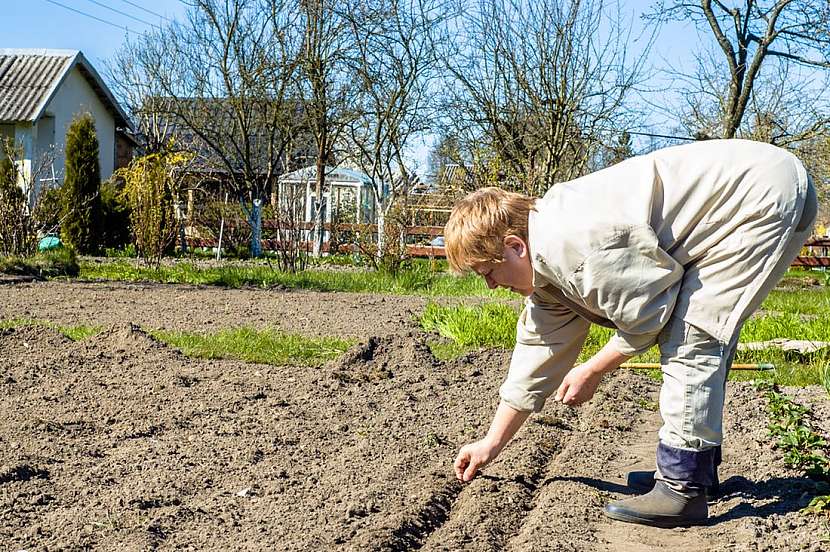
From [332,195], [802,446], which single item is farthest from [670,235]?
[332,195]

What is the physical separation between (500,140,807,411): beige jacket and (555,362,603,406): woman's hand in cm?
18

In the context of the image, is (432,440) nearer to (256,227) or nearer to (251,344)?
(251,344)

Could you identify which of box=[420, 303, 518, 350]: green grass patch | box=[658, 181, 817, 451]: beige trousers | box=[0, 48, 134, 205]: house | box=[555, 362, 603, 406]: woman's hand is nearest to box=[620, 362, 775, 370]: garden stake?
box=[420, 303, 518, 350]: green grass patch

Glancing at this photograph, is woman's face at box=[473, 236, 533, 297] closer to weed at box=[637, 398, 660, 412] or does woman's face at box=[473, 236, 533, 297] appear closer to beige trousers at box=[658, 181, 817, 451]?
beige trousers at box=[658, 181, 817, 451]

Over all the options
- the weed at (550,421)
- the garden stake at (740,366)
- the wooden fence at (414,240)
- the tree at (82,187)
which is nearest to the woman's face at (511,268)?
the weed at (550,421)

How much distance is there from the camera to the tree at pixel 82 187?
18141mm

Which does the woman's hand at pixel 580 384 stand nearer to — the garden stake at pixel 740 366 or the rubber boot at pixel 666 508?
the rubber boot at pixel 666 508

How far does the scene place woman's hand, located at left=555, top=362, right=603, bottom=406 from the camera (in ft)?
9.39

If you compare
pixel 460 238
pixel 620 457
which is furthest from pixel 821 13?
pixel 460 238

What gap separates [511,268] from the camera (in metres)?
2.68

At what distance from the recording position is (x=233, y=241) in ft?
63.8

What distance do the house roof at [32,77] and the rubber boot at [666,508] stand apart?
71.9ft

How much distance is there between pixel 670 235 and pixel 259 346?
4.09 m

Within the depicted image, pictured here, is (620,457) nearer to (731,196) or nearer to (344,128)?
(731,196)
